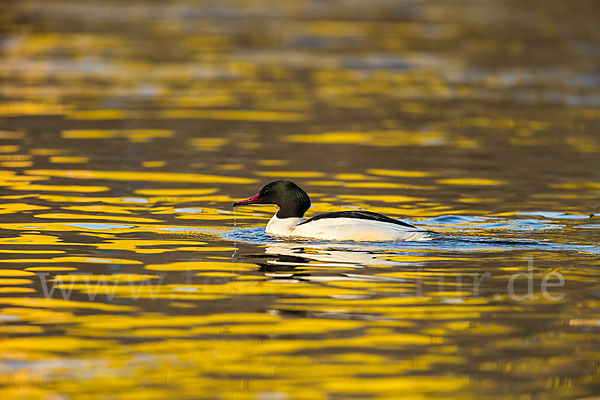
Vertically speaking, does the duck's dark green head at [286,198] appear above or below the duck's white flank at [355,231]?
above

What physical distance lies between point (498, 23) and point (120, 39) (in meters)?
15.0

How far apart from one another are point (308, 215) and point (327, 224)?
2.44 meters

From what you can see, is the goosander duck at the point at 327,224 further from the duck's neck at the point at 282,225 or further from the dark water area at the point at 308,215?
the dark water area at the point at 308,215

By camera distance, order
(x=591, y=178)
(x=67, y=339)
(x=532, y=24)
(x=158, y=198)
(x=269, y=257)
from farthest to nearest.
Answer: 1. (x=532, y=24)
2. (x=591, y=178)
3. (x=158, y=198)
4. (x=269, y=257)
5. (x=67, y=339)

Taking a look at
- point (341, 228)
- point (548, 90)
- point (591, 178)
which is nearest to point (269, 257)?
point (341, 228)

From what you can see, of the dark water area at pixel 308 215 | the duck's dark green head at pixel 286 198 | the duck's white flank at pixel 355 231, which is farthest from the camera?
the duck's dark green head at pixel 286 198

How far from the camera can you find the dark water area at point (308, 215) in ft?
26.6

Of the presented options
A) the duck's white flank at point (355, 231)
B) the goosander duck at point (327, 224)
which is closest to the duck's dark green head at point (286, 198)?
the goosander duck at point (327, 224)

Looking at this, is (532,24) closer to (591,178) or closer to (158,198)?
(591,178)

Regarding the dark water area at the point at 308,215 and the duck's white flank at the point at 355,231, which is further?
the duck's white flank at the point at 355,231

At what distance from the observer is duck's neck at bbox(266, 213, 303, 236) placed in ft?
43.0

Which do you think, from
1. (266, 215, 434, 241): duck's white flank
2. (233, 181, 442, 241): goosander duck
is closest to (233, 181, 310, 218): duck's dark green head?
(233, 181, 442, 241): goosander duck

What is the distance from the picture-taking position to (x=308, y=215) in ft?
49.0

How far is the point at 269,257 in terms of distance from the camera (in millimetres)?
12055
